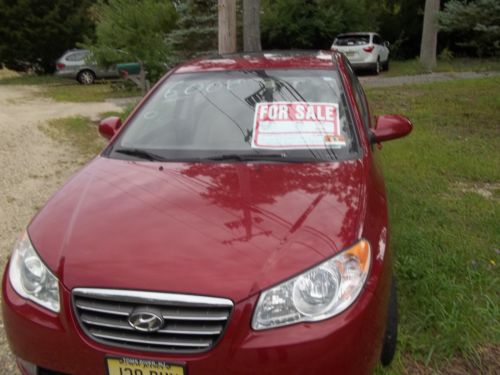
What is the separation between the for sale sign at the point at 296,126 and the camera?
2.94 metres

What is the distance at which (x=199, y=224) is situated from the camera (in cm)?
Result: 221

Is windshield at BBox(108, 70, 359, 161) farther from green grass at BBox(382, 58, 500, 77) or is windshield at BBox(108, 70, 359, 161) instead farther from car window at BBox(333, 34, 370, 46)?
car window at BBox(333, 34, 370, 46)

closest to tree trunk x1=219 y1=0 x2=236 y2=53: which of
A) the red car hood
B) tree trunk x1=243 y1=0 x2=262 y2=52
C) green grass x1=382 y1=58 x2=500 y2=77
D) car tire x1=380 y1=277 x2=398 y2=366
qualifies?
tree trunk x1=243 y1=0 x2=262 y2=52

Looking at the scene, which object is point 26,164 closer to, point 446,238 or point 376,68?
point 446,238

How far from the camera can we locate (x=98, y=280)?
196 centimetres

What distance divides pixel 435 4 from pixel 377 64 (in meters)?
2.65

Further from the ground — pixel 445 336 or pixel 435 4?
pixel 435 4

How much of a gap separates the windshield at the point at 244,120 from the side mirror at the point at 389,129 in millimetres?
321

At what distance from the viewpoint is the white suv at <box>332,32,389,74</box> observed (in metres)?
17.1

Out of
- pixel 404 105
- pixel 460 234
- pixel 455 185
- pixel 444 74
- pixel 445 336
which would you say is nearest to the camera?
pixel 445 336

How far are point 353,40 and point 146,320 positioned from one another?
1728 centimetres

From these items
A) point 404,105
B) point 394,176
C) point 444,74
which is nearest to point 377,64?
point 444,74

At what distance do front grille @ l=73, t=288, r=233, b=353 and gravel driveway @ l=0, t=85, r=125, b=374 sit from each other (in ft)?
3.71

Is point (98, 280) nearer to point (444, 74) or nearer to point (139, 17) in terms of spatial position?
point (139, 17)
